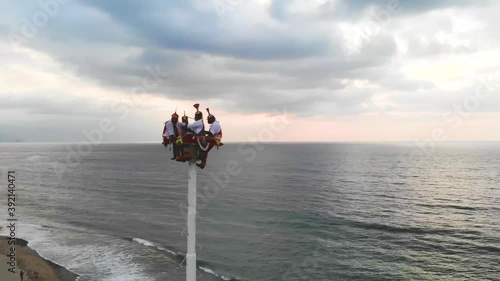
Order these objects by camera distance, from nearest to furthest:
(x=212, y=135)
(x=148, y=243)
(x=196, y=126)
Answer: (x=196, y=126) → (x=212, y=135) → (x=148, y=243)

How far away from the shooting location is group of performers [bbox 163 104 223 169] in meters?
10.6

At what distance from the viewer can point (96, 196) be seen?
89625mm

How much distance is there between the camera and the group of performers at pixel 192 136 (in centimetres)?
1063

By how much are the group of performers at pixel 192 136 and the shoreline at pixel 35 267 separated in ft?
107

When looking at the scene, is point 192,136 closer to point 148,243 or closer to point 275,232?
point 148,243

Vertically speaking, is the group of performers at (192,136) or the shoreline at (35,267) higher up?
the group of performers at (192,136)

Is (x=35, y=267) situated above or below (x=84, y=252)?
above

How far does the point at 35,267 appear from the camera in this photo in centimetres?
3934

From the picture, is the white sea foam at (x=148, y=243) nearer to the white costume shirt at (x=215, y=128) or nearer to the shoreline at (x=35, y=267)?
the shoreline at (x=35, y=267)

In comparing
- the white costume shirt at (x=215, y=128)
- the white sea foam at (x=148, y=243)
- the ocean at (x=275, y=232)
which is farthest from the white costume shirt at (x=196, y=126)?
the white sea foam at (x=148, y=243)

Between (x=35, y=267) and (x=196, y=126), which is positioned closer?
(x=196, y=126)

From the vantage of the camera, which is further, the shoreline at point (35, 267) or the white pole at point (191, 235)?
the shoreline at point (35, 267)

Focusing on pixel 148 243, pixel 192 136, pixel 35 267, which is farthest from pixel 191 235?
pixel 148 243

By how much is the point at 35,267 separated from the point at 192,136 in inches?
1515
